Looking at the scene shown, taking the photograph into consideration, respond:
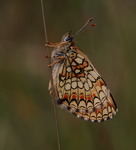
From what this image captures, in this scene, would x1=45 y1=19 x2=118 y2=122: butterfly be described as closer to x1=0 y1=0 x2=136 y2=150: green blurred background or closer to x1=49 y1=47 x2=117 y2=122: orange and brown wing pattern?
x1=49 y1=47 x2=117 y2=122: orange and brown wing pattern

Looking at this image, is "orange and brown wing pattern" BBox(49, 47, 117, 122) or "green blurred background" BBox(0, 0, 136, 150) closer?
"orange and brown wing pattern" BBox(49, 47, 117, 122)

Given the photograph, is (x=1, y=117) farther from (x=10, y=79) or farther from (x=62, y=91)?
(x=62, y=91)

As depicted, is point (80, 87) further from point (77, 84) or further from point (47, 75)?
point (47, 75)

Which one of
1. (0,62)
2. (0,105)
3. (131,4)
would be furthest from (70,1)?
(0,105)

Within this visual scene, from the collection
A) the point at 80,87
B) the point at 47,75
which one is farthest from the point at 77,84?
the point at 47,75

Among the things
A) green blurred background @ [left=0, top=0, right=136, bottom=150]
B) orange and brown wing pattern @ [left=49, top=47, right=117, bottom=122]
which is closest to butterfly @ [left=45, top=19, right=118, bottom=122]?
orange and brown wing pattern @ [left=49, top=47, right=117, bottom=122]

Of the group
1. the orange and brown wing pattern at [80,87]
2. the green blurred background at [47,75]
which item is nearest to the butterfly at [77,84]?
the orange and brown wing pattern at [80,87]

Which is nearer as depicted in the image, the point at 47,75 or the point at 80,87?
the point at 80,87
